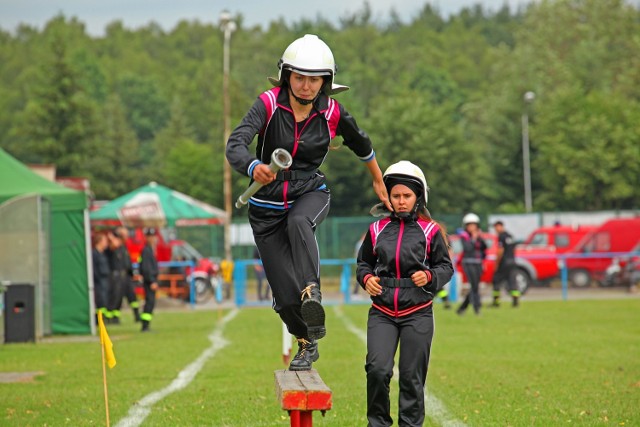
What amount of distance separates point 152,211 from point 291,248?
30454mm

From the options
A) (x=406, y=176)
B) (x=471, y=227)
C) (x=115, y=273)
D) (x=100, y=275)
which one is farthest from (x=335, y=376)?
(x=471, y=227)

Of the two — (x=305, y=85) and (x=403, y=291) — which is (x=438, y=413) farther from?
(x=305, y=85)

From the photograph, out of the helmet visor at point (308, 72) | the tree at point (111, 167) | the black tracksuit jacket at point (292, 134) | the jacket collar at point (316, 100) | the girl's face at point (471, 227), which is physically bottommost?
the girl's face at point (471, 227)

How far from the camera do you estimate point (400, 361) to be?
779 cm

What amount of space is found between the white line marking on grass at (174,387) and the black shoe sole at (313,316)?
2.60 m

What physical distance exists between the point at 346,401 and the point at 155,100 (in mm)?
134219

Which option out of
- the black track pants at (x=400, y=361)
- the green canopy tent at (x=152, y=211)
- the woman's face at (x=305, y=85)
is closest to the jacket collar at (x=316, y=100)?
the woman's face at (x=305, y=85)

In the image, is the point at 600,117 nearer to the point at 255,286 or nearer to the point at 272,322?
the point at 255,286

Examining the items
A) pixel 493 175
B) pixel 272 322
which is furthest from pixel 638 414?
pixel 493 175

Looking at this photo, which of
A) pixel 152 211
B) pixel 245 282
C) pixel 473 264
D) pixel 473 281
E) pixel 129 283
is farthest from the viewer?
pixel 152 211

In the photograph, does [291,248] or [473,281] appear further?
[473,281]

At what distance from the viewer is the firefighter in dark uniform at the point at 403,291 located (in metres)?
7.66

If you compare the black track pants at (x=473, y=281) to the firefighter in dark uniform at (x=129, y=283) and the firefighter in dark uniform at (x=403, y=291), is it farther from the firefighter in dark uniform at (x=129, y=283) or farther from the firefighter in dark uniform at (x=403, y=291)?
the firefighter in dark uniform at (x=403, y=291)

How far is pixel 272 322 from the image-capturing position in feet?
88.0
